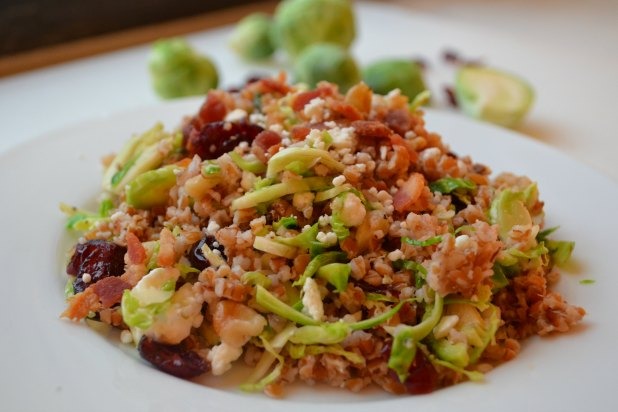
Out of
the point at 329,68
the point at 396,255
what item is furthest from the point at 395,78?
the point at 396,255

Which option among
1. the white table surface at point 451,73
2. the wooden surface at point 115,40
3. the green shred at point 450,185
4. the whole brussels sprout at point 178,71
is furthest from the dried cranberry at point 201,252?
the wooden surface at point 115,40

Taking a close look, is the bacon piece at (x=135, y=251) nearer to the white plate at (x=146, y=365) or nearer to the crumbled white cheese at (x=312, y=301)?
the white plate at (x=146, y=365)

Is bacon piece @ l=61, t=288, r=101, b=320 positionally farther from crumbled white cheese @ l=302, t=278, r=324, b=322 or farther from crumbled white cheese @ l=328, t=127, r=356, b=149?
crumbled white cheese @ l=328, t=127, r=356, b=149

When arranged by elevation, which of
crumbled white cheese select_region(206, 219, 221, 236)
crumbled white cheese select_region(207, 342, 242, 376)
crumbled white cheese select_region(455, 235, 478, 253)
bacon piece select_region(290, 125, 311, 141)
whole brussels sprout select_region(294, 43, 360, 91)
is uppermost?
bacon piece select_region(290, 125, 311, 141)

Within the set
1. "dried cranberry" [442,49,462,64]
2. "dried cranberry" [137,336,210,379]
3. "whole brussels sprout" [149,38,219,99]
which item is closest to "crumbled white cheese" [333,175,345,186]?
"dried cranberry" [137,336,210,379]

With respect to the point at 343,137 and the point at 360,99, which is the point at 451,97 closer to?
the point at 360,99

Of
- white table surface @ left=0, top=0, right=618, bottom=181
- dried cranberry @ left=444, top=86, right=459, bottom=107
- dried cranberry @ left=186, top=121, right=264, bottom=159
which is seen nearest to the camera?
dried cranberry @ left=186, top=121, right=264, bottom=159

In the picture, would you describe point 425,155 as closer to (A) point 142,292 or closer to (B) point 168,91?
(A) point 142,292
